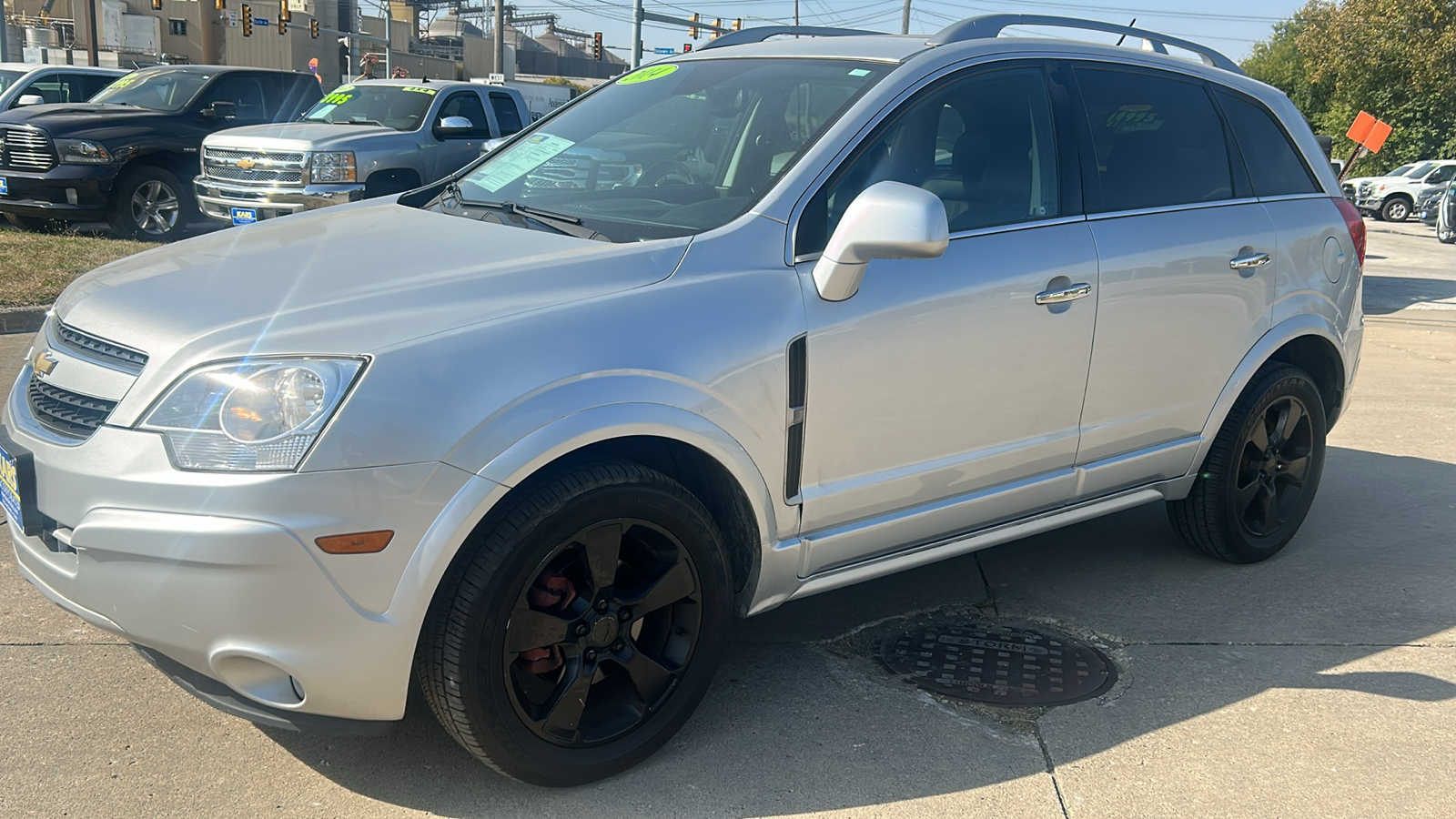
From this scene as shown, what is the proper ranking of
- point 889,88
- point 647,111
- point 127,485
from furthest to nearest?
point 647,111 < point 889,88 < point 127,485

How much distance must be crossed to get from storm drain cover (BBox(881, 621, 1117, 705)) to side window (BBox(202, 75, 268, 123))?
38.1 feet

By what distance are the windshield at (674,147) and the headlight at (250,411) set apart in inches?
36.7

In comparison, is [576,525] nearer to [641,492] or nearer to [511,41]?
[641,492]

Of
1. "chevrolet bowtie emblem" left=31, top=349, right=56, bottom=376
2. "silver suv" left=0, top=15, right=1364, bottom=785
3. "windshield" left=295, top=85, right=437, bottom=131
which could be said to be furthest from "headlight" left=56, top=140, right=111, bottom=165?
"chevrolet bowtie emblem" left=31, top=349, right=56, bottom=376

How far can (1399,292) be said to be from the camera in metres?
15.1

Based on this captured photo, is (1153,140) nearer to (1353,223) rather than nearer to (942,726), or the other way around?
(1353,223)


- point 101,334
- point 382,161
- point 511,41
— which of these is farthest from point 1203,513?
point 511,41

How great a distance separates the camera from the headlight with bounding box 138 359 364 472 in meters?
2.45

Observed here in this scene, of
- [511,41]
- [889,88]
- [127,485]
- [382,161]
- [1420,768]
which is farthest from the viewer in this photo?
[511,41]

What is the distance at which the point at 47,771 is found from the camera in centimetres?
291

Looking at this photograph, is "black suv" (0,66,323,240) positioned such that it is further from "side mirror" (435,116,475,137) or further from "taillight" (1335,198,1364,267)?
"taillight" (1335,198,1364,267)

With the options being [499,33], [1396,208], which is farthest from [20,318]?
[499,33]

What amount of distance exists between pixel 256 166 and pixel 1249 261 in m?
9.26

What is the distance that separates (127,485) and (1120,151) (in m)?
3.11
